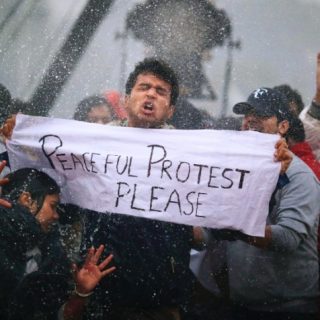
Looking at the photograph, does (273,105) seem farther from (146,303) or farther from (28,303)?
(28,303)

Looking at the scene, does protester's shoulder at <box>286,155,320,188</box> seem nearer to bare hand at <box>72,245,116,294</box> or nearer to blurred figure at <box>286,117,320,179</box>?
blurred figure at <box>286,117,320,179</box>

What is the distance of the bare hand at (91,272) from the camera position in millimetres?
2055

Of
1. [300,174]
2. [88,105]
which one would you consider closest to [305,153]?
[300,174]

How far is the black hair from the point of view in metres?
2.63

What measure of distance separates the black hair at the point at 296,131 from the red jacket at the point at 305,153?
0.03m

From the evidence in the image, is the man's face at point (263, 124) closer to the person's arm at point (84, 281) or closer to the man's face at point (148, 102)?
the man's face at point (148, 102)

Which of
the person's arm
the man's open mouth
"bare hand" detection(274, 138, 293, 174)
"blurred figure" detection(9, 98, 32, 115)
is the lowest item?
"blurred figure" detection(9, 98, 32, 115)

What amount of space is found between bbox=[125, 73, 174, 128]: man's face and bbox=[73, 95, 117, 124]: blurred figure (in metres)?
0.84

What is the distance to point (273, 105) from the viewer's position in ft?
8.57

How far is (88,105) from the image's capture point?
3393 mm

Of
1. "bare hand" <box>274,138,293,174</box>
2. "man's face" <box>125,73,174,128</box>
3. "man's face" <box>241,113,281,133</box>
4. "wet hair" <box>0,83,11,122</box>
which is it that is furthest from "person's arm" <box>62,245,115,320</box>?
"wet hair" <box>0,83,11,122</box>

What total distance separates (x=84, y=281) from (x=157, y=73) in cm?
96

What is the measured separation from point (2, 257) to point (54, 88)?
260 cm

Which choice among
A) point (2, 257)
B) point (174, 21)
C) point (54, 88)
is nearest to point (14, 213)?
point (2, 257)
